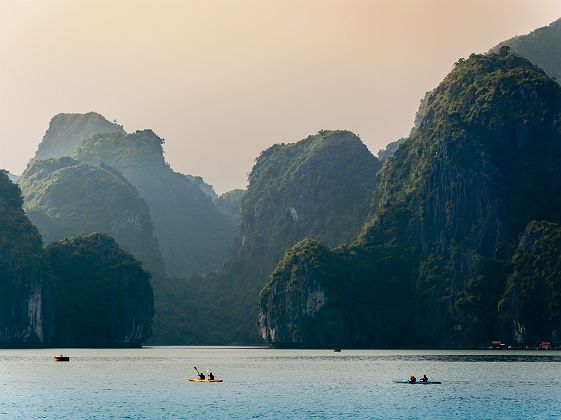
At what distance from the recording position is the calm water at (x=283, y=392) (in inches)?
4262

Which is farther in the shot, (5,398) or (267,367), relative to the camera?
(267,367)

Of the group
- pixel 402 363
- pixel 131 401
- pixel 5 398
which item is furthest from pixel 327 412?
→ pixel 402 363

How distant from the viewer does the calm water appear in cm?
10825

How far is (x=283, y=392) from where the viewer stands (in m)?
129

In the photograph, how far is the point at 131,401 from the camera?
388 ft

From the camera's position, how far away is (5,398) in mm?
122312

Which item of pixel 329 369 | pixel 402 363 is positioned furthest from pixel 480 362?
pixel 329 369

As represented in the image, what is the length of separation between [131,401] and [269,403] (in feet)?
45.1

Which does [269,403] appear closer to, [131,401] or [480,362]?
[131,401]

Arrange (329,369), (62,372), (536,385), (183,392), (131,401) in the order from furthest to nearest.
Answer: (329,369) < (62,372) < (536,385) < (183,392) < (131,401)

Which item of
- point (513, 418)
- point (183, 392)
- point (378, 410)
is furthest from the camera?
point (183, 392)

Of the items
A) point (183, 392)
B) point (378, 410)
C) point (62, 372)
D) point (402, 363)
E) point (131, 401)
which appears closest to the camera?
point (378, 410)

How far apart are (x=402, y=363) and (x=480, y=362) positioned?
500 inches

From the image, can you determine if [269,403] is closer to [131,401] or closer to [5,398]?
[131,401]
